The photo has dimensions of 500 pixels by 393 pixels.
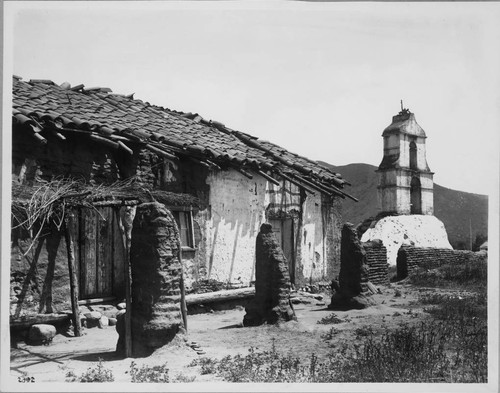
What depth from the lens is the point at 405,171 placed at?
47.4ft

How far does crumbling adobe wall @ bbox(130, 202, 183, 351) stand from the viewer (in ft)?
22.5

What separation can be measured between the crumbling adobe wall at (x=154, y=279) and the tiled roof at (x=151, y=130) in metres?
2.71

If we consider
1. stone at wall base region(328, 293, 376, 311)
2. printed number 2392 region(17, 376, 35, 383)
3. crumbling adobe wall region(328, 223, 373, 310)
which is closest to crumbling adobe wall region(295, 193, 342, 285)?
stone at wall base region(328, 293, 376, 311)

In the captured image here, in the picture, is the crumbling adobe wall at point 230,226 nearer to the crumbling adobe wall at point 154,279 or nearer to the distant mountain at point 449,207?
the distant mountain at point 449,207

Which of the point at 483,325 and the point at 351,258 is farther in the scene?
the point at 351,258

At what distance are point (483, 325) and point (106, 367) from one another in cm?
507

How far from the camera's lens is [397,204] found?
1692cm

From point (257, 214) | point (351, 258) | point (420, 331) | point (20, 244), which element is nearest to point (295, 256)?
point (257, 214)

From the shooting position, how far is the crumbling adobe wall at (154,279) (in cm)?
686

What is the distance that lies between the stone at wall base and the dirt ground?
17 centimetres

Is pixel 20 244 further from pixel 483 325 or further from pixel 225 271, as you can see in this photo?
pixel 483 325

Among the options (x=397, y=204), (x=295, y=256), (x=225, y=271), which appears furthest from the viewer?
(x=397, y=204)

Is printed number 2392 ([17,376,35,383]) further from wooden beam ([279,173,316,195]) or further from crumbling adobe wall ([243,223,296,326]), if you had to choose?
wooden beam ([279,173,316,195])

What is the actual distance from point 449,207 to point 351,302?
2.76m
